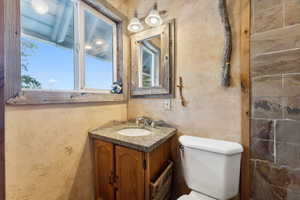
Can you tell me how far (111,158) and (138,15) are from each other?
160cm

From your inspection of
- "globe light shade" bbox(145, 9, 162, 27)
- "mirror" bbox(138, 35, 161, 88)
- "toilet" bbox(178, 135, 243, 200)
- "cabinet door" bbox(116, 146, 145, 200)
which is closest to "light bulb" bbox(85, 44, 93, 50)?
"mirror" bbox(138, 35, 161, 88)

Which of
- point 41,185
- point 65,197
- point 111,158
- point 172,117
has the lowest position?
point 65,197

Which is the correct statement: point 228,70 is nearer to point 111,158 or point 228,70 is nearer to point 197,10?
point 197,10

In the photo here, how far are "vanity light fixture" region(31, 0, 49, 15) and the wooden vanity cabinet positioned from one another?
1184 millimetres

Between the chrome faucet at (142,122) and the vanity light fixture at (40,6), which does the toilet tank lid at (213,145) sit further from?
the vanity light fixture at (40,6)

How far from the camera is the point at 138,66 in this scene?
1786mm

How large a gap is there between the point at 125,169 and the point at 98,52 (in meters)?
1.27

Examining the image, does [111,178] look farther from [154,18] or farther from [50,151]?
[154,18]

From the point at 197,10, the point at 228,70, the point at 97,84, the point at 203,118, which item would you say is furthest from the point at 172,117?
the point at 197,10

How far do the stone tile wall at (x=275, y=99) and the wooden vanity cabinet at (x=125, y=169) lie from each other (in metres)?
0.75

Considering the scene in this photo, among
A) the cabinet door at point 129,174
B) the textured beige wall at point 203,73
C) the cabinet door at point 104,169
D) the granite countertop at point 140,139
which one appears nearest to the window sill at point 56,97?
the granite countertop at point 140,139

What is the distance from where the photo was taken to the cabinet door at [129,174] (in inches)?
43.2

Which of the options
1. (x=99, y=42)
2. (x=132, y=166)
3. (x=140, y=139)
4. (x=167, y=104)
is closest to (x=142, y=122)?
(x=167, y=104)

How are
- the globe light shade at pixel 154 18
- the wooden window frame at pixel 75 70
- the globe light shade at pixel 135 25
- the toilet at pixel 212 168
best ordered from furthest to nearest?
1. the globe light shade at pixel 135 25
2. the globe light shade at pixel 154 18
3. the toilet at pixel 212 168
4. the wooden window frame at pixel 75 70
